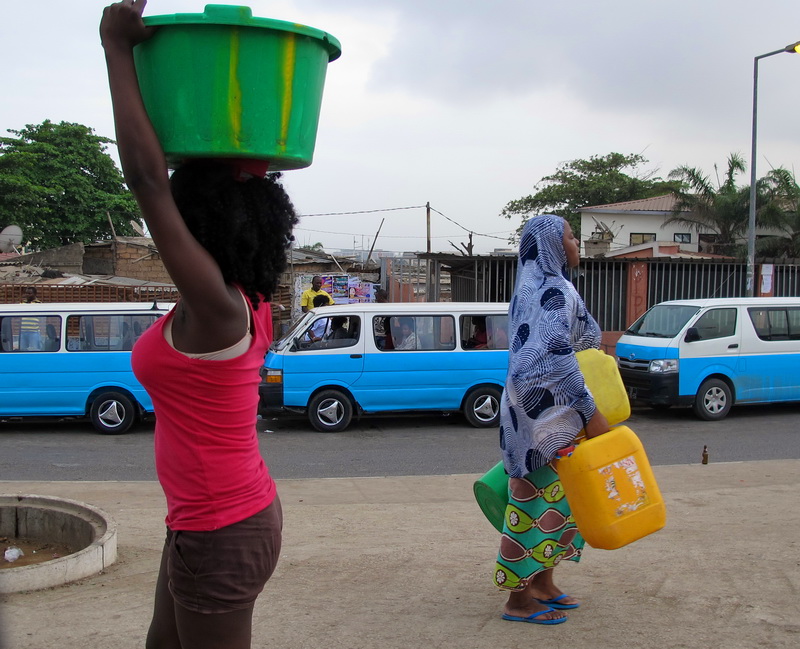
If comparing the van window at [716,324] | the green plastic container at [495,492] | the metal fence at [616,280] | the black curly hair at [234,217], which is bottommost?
the green plastic container at [495,492]

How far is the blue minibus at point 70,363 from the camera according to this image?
10.2m

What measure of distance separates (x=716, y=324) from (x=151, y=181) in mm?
11221

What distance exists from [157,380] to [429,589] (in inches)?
100

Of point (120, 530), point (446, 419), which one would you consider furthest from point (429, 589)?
point (446, 419)

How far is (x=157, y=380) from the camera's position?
6.01 feet

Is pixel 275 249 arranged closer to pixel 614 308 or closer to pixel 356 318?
pixel 356 318

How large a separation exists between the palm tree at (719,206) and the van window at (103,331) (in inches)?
969

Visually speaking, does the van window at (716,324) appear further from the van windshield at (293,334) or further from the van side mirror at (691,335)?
the van windshield at (293,334)

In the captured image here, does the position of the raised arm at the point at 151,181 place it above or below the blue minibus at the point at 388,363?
above

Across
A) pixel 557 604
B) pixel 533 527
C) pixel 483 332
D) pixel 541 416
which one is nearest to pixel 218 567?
pixel 541 416

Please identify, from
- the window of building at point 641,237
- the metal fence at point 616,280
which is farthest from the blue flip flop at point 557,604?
the window of building at point 641,237

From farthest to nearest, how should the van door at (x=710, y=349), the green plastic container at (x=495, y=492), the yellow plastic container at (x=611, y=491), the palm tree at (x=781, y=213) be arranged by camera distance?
the palm tree at (x=781, y=213) → the van door at (x=710, y=349) → the green plastic container at (x=495, y=492) → the yellow plastic container at (x=611, y=491)

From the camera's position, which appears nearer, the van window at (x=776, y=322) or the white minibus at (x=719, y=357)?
the white minibus at (x=719, y=357)

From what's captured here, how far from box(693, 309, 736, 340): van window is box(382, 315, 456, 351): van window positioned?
3.67 meters
